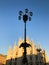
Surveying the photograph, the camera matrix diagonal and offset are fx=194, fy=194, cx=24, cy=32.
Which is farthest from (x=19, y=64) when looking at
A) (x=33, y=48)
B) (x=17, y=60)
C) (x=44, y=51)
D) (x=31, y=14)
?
(x=31, y=14)

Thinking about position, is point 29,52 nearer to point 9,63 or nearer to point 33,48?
point 33,48

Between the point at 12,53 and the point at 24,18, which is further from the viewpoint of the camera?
the point at 12,53

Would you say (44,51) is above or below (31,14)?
above

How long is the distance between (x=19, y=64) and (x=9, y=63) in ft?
10.3

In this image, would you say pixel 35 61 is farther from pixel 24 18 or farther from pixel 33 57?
pixel 24 18

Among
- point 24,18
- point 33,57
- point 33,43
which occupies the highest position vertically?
point 33,43

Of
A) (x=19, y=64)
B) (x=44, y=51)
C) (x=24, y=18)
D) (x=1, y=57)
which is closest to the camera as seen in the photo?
(x=24, y=18)

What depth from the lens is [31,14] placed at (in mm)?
21031

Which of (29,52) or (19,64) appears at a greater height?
(29,52)

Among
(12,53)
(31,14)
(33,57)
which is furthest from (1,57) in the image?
(31,14)

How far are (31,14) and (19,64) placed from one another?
1262 inches

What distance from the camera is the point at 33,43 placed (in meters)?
53.9

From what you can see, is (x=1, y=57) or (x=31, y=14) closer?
(x=31, y=14)

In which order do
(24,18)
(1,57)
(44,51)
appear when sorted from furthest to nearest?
1. (1,57)
2. (44,51)
3. (24,18)
